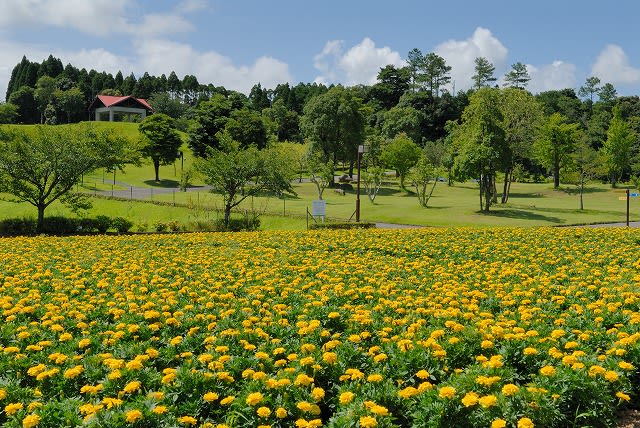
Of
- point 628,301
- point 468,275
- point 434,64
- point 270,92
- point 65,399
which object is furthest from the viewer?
point 270,92

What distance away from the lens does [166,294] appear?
8.77m

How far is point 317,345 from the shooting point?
6.39m

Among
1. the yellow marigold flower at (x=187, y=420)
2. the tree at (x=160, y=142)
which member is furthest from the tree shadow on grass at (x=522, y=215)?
the tree at (x=160, y=142)

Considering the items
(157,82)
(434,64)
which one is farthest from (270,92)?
(434,64)

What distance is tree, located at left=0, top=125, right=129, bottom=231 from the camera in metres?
28.6

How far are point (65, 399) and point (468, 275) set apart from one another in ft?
26.3

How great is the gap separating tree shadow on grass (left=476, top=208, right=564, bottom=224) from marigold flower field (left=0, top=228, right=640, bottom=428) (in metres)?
28.9

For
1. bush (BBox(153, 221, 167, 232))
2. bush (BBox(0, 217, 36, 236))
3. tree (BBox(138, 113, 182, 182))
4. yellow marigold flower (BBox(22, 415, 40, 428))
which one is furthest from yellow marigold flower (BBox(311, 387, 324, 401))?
tree (BBox(138, 113, 182, 182))

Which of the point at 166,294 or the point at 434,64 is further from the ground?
the point at 434,64

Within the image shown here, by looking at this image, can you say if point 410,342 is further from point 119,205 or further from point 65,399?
point 119,205

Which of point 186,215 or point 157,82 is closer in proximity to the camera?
point 186,215

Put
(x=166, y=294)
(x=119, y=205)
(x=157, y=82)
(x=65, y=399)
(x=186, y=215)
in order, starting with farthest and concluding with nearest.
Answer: (x=157, y=82) < (x=119, y=205) < (x=186, y=215) < (x=166, y=294) < (x=65, y=399)

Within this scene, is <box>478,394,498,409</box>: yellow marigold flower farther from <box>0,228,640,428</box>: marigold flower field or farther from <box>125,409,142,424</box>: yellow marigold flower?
<box>125,409,142,424</box>: yellow marigold flower

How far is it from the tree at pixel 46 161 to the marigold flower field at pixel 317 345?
18.9 meters
